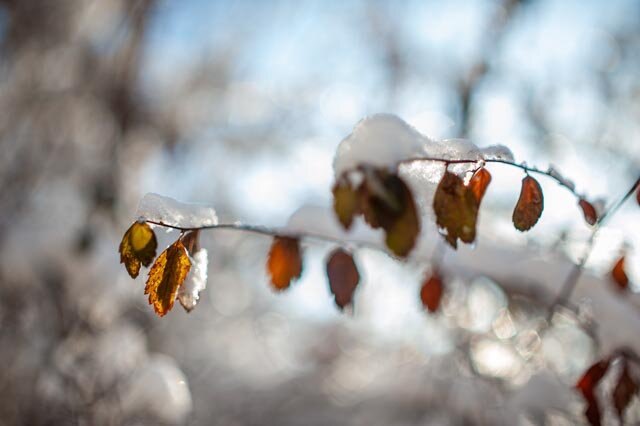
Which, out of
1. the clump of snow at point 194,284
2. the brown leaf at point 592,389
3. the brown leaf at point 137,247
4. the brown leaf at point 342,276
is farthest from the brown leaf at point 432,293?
→ the brown leaf at point 137,247

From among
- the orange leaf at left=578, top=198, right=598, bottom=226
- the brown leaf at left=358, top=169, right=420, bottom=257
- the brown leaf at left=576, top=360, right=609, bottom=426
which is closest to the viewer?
the brown leaf at left=358, top=169, right=420, bottom=257

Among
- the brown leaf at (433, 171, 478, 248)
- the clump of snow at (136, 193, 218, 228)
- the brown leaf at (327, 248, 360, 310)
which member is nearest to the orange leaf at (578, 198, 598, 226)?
the brown leaf at (433, 171, 478, 248)

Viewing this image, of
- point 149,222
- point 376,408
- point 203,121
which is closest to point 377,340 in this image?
point 376,408

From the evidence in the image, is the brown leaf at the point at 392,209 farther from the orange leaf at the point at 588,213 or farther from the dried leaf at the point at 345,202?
the orange leaf at the point at 588,213

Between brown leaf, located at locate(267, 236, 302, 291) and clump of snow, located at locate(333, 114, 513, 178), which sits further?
brown leaf, located at locate(267, 236, 302, 291)

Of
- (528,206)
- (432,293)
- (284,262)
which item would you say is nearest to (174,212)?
(284,262)

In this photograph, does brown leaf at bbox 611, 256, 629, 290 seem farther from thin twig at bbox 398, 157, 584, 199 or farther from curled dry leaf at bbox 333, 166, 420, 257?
curled dry leaf at bbox 333, 166, 420, 257

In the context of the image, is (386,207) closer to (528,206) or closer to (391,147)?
(391,147)
